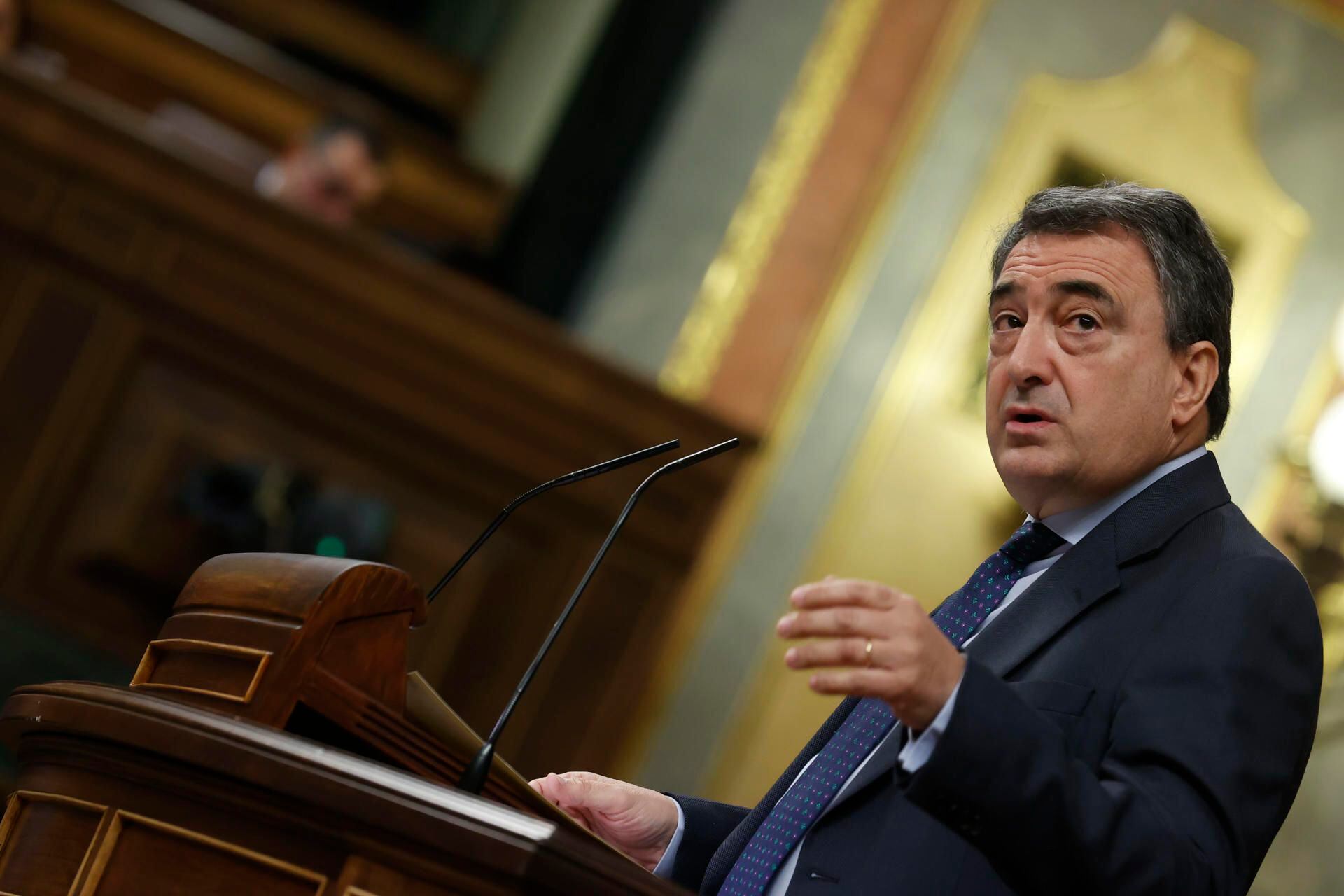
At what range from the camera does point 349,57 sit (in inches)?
273

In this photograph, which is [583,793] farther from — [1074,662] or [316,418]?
[316,418]

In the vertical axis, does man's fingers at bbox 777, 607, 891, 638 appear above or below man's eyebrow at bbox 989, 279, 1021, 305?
below

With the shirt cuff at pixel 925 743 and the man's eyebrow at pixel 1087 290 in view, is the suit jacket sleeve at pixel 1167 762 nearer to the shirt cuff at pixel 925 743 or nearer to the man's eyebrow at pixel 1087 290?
the shirt cuff at pixel 925 743

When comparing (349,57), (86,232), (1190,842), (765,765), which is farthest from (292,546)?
(349,57)

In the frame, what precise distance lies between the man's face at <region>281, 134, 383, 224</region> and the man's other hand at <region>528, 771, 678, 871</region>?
3217mm

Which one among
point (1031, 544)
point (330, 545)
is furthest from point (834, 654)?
point (330, 545)

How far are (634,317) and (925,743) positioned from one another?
396cm

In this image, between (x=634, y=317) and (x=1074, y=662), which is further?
(x=634, y=317)

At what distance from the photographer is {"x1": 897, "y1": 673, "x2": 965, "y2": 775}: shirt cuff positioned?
1.17 m

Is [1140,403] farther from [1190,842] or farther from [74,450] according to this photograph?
[74,450]

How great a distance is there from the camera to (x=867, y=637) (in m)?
1.14

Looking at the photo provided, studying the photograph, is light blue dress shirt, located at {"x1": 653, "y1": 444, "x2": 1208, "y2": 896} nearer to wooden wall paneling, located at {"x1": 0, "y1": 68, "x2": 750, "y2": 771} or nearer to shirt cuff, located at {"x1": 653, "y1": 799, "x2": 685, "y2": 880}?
shirt cuff, located at {"x1": 653, "y1": 799, "x2": 685, "y2": 880}

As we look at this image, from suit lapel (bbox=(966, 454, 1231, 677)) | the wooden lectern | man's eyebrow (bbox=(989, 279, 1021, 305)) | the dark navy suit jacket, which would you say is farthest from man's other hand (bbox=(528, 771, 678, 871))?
man's eyebrow (bbox=(989, 279, 1021, 305))

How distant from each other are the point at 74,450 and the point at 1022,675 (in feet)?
9.60
